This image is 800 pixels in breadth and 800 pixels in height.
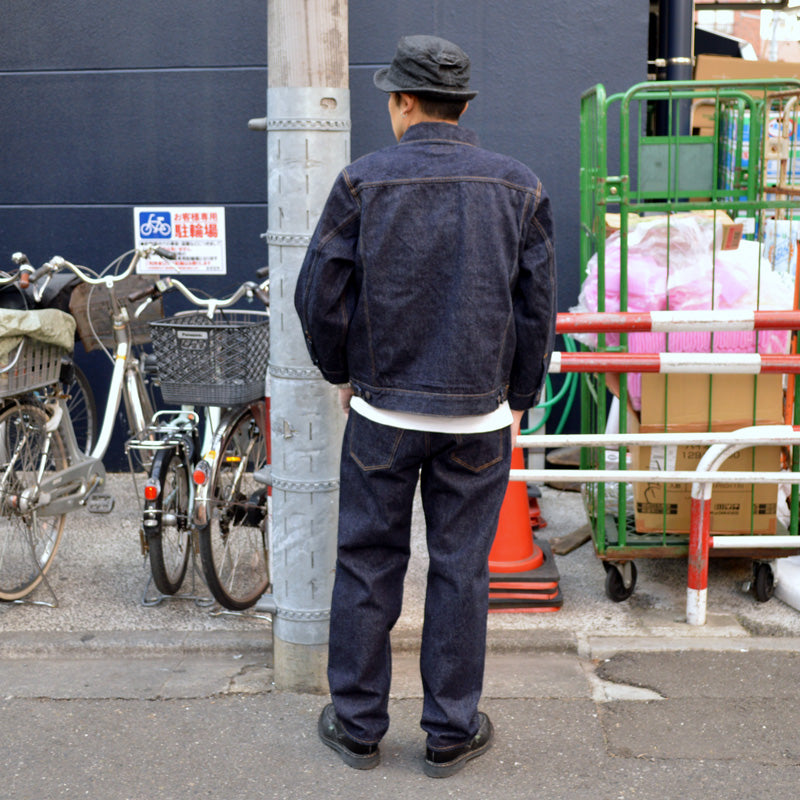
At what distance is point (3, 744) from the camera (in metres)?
3.41

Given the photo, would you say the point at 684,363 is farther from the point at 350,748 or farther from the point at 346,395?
the point at 350,748

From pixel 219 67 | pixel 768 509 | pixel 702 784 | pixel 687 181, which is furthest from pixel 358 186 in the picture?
pixel 219 67

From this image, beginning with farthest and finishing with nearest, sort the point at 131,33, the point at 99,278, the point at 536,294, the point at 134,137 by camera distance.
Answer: the point at 134,137
the point at 131,33
the point at 99,278
the point at 536,294

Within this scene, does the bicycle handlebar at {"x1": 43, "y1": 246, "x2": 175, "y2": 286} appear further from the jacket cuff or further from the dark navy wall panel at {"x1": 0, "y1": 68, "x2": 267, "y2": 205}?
the jacket cuff

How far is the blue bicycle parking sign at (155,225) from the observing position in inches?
233

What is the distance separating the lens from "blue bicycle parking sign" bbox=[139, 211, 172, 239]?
5918mm

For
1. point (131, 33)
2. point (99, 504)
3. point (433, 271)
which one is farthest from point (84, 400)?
point (433, 271)

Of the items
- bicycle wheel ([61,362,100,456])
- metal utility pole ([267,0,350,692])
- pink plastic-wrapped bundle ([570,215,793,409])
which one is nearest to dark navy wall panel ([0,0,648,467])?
bicycle wheel ([61,362,100,456])

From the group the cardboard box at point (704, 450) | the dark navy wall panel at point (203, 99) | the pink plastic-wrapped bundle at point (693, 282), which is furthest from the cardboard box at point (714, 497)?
the dark navy wall panel at point (203, 99)

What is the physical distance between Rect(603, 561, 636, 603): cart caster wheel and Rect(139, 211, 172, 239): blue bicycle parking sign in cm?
300

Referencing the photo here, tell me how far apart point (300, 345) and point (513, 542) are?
53.7 inches

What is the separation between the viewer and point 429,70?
9.15 ft

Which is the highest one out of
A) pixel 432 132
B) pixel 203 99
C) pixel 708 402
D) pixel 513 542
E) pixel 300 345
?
pixel 203 99

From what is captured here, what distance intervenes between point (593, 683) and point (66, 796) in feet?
5.70
